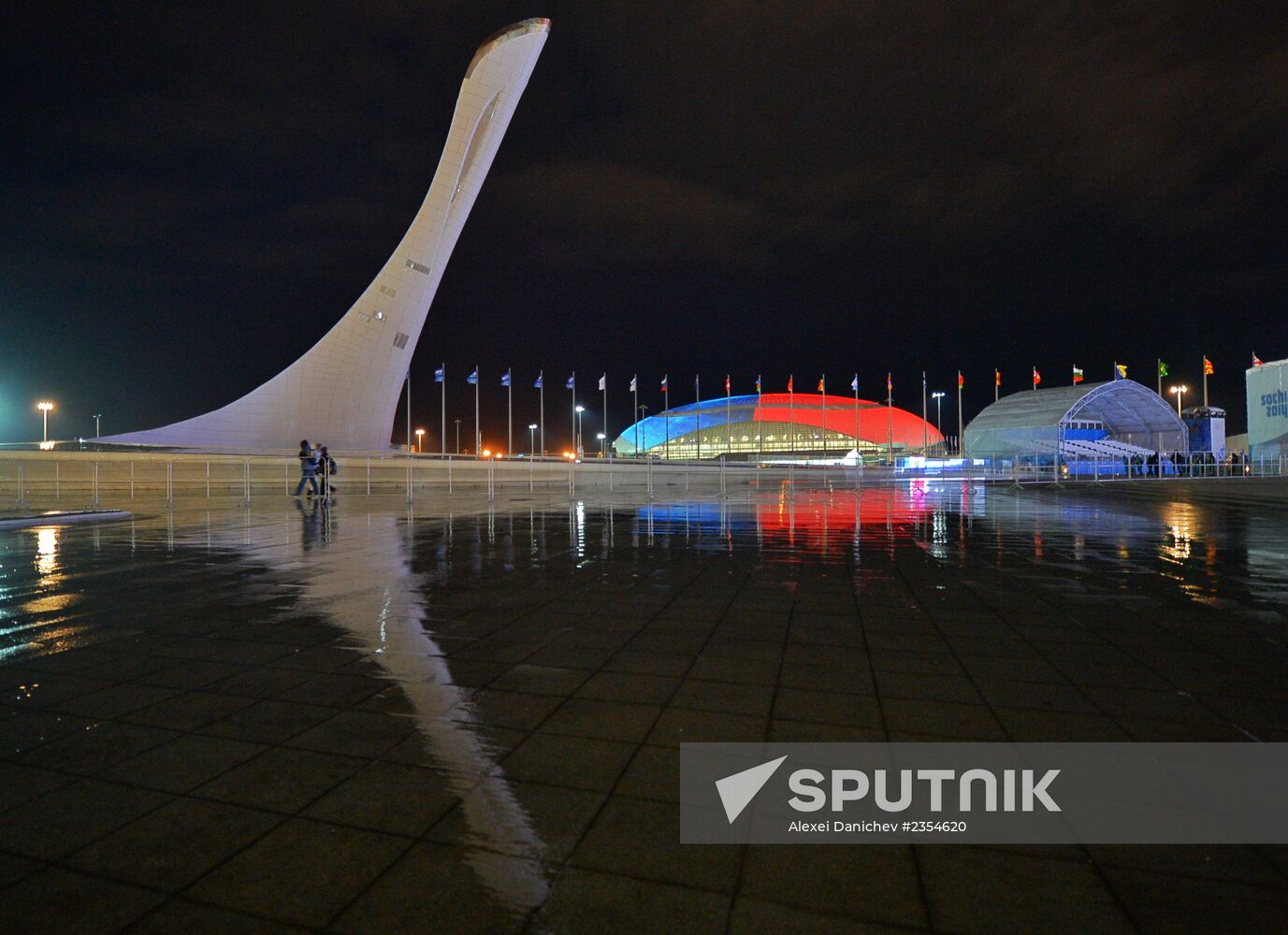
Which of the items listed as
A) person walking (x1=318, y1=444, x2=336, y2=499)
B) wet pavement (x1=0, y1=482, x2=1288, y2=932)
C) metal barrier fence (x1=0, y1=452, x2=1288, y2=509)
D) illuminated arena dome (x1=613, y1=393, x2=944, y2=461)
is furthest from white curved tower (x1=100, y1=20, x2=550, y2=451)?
illuminated arena dome (x1=613, y1=393, x2=944, y2=461)

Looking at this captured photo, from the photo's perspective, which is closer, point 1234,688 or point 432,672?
point 1234,688

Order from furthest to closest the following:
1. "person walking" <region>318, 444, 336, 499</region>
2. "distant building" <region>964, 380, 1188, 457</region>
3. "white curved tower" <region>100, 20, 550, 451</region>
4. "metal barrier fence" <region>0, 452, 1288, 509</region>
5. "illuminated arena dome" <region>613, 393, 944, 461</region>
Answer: "illuminated arena dome" <region>613, 393, 944, 461</region>
"distant building" <region>964, 380, 1188, 457</region>
"white curved tower" <region>100, 20, 550, 451</region>
"metal barrier fence" <region>0, 452, 1288, 509</region>
"person walking" <region>318, 444, 336, 499</region>

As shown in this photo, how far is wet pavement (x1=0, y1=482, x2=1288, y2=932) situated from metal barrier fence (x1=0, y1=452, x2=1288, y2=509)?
1386 cm

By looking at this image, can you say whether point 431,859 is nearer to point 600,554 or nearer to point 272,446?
point 600,554

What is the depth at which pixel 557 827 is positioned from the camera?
2.45 meters

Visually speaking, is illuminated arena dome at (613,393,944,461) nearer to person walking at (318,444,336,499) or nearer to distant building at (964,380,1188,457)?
distant building at (964,380,1188,457)

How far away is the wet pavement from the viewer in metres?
2.08

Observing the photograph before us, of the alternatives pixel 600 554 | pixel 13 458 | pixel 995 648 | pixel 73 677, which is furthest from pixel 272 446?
pixel 995 648

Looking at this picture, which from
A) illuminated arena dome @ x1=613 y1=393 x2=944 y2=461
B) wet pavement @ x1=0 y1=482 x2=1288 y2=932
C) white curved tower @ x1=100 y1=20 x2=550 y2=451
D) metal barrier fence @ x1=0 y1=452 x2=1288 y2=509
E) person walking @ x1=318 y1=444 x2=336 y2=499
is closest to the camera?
wet pavement @ x1=0 y1=482 x2=1288 y2=932

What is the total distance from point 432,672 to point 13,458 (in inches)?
1114

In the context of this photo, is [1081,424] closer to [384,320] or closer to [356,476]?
[384,320]

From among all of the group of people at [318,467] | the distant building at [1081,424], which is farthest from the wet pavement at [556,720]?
the distant building at [1081,424]

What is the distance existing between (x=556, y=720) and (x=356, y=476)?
2741cm

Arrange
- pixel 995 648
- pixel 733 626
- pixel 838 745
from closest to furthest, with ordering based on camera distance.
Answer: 1. pixel 838 745
2. pixel 995 648
3. pixel 733 626
